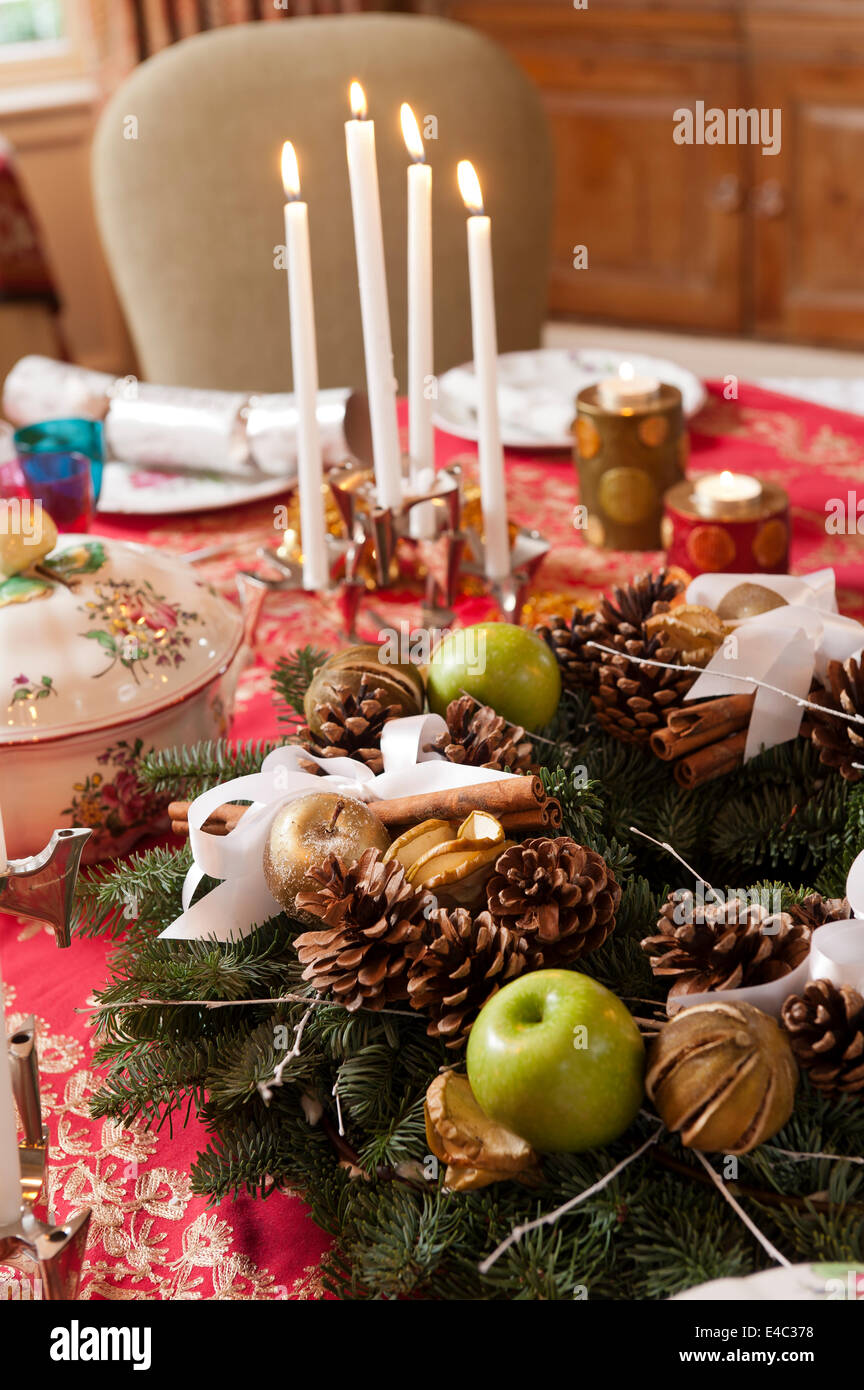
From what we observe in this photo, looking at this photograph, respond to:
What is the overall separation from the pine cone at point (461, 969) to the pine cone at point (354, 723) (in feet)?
0.50

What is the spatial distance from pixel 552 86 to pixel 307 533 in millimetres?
3285

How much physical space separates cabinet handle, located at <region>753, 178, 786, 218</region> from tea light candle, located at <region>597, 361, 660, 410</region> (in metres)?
2.76

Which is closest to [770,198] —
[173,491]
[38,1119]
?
[173,491]

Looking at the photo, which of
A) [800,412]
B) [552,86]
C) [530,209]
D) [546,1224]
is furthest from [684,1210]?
[552,86]

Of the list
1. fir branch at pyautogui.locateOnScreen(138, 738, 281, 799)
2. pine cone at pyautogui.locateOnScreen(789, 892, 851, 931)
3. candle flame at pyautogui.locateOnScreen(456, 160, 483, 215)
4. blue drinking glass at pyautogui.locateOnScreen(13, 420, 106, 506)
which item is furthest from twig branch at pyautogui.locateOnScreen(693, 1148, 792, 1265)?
blue drinking glass at pyautogui.locateOnScreen(13, 420, 106, 506)

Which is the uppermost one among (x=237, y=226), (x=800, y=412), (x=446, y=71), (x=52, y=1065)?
(x=446, y=71)

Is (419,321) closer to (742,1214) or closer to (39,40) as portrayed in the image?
(742,1214)

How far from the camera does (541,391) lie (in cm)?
135

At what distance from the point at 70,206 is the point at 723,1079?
3835 millimetres

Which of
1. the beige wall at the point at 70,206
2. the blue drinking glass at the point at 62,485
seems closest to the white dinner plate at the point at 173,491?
the blue drinking glass at the point at 62,485

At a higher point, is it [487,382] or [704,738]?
[487,382]

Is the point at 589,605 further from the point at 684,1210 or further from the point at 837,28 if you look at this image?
the point at 837,28

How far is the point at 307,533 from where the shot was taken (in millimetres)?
893

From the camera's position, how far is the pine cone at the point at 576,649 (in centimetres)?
71
